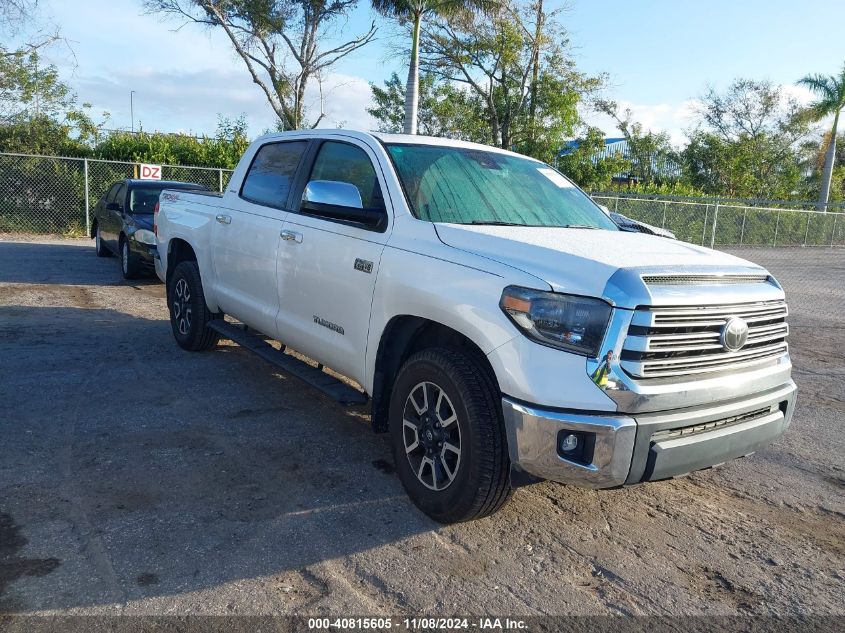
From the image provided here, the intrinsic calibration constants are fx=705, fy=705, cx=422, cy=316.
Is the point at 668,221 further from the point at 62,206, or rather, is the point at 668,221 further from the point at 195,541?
the point at 195,541

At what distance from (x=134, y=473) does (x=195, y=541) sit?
95 centimetres

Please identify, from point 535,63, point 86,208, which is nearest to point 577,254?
point 86,208

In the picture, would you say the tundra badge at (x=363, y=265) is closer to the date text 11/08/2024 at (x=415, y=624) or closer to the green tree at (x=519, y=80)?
the date text 11/08/2024 at (x=415, y=624)

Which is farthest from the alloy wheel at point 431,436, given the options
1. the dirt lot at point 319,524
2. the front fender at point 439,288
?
the front fender at point 439,288

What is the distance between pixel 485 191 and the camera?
4.39m

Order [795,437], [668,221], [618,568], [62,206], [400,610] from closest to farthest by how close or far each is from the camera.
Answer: [400,610], [618,568], [795,437], [62,206], [668,221]

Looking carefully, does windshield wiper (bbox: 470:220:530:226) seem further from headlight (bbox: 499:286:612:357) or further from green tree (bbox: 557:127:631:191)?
green tree (bbox: 557:127:631:191)

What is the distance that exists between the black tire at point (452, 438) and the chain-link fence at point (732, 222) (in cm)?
1519

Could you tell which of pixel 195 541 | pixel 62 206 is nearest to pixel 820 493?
pixel 195 541

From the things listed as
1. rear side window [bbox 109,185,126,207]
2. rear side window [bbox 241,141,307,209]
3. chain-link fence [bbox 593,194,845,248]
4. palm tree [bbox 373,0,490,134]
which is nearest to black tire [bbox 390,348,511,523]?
rear side window [bbox 241,141,307,209]

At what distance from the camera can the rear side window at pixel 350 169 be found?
4.30 metres

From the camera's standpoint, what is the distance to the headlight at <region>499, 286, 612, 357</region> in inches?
118

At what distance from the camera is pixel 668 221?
19750 mm

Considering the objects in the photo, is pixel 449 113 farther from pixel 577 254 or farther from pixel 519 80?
pixel 577 254
